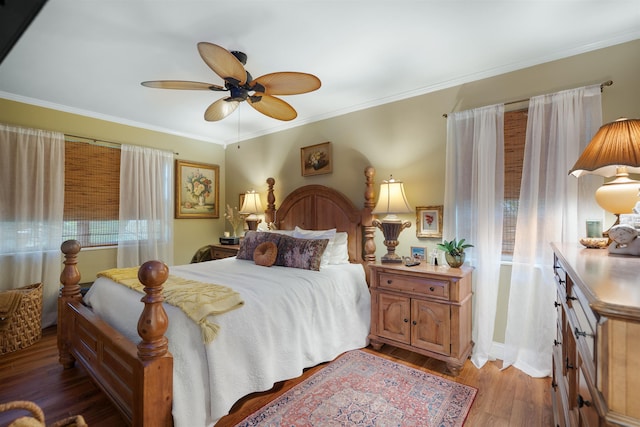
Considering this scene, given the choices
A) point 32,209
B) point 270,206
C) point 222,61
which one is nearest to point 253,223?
point 270,206

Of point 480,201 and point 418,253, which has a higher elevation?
point 480,201

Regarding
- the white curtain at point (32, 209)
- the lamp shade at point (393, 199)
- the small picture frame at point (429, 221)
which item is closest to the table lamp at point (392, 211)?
the lamp shade at point (393, 199)

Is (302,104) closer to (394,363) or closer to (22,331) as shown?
(394,363)

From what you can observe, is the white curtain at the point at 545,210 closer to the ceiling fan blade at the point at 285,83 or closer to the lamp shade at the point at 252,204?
the ceiling fan blade at the point at 285,83

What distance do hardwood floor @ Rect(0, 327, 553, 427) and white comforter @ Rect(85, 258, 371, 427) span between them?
24 centimetres

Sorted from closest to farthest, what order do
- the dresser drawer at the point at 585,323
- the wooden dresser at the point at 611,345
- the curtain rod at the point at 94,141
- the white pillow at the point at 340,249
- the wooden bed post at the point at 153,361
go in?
the wooden dresser at the point at 611,345 → the dresser drawer at the point at 585,323 → the wooden bed post at the point at 153,361 → the white pillow at the point at 340,249 → the curtain rod at the point at 94,141

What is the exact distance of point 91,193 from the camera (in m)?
3.68

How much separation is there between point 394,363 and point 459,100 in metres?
2.44

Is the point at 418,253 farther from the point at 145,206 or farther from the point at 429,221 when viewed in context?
the point at 145,206

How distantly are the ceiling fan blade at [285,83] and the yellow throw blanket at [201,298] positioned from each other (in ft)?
4.87

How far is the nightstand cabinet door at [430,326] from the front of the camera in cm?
233

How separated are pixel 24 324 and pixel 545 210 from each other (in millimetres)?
4748

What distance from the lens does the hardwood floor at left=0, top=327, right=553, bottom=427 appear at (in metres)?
1.82

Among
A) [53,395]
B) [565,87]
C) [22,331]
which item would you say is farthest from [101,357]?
[565,87]
